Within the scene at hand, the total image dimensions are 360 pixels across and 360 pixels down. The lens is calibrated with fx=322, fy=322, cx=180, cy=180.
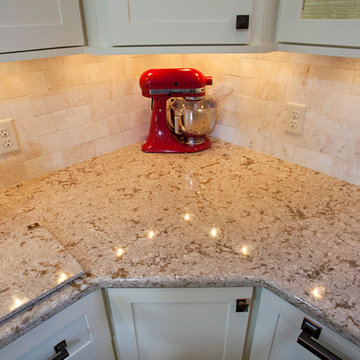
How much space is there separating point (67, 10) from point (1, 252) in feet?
2.14

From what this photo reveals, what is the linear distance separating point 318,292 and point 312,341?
112 millimetres

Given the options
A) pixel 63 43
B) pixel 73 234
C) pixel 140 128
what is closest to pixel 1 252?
pixel 73 234

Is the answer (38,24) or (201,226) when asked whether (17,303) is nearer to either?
(201,226)

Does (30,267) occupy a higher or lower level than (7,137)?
lower

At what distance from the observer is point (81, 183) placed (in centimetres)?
114

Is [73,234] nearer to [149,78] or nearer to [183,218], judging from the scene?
[183,218]

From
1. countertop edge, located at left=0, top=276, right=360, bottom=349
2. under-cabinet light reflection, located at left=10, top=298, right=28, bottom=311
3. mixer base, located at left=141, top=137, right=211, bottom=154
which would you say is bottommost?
countertop edge, located at left=0, top=276, right=360, bottom=349

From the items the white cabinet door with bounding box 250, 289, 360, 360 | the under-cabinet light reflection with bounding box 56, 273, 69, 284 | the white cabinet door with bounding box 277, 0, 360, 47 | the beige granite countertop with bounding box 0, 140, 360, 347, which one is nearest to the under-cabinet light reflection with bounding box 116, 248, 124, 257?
the beige granite countertop with bounding box 0, 140, 360, 347

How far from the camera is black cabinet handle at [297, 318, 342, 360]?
2.23 ft

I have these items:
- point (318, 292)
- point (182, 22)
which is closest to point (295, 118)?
point (182, 22)

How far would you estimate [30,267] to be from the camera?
75 centimetres

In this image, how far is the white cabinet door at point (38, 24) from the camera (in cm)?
77

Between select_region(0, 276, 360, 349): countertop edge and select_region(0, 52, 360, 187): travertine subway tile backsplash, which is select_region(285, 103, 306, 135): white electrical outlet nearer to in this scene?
select_region(0, 52, 360, 187): travertine subway tile backsplash

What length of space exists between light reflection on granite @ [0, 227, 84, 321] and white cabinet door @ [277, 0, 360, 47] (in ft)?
2.63
